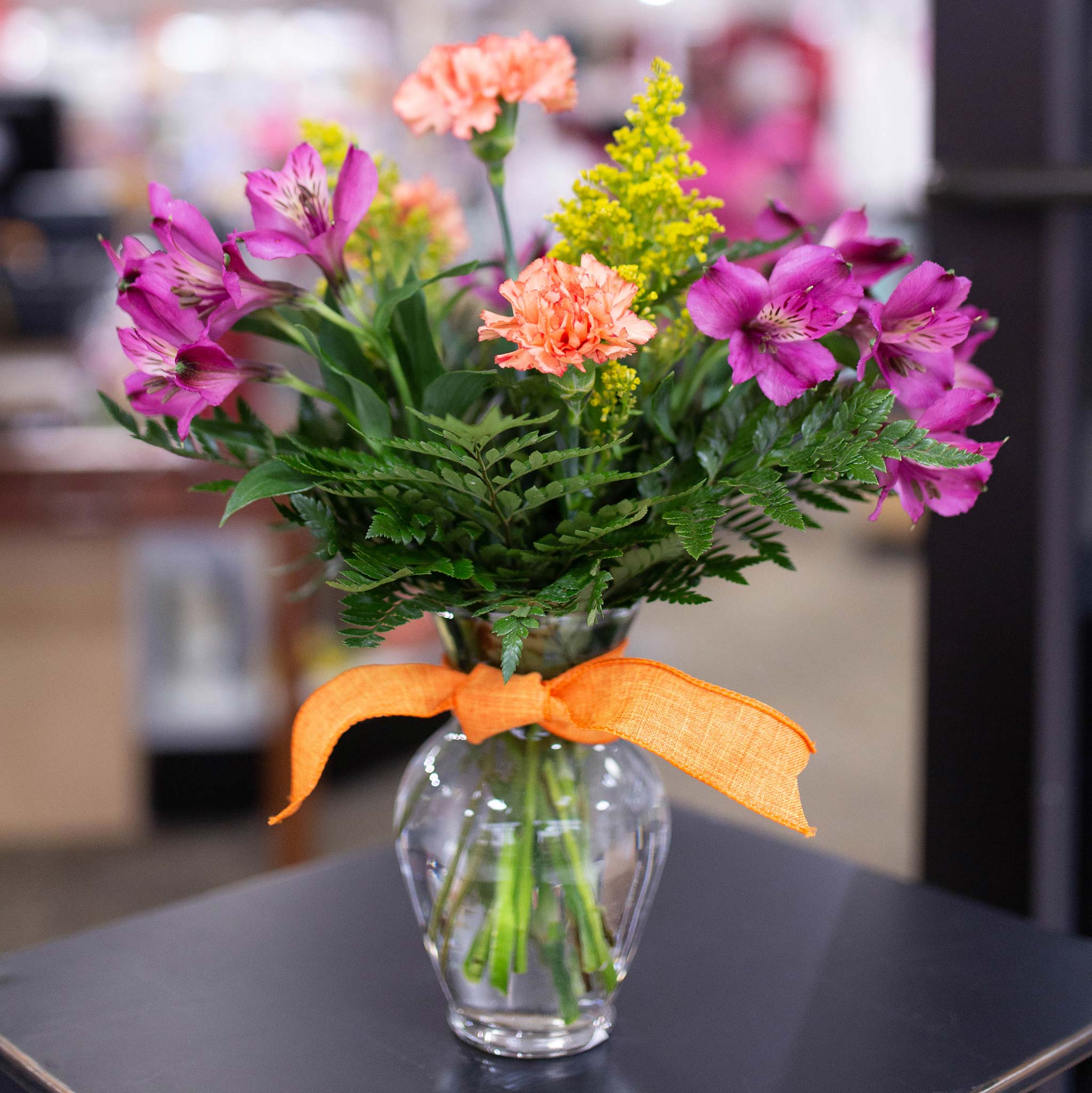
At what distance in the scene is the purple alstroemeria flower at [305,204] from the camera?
2.30ft

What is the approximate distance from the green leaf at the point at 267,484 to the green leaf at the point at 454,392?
0.08 m

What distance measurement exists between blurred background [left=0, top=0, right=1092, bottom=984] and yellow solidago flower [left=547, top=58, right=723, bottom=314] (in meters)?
0.16

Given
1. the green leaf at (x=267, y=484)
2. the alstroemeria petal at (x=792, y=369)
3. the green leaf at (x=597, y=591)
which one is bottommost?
the green leaf at (x=597, y=591)

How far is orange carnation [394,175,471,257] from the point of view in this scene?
87cm

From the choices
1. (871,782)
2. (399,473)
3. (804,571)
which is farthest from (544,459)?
(804,571)

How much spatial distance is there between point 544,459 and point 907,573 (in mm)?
4946

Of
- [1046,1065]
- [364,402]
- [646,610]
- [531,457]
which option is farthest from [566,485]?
[646,610]

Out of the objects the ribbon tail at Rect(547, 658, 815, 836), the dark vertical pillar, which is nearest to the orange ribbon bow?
the ribbon tail at Rect(547, 658, 815, 836)

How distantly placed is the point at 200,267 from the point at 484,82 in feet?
0.63

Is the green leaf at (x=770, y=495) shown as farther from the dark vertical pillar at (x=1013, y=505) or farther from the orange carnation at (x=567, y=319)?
the dark vertical pillar at (x=1013, y=505)

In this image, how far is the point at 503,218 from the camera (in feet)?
2.59

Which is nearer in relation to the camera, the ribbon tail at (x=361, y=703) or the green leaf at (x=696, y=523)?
the green leaf at (x=696, y=523)

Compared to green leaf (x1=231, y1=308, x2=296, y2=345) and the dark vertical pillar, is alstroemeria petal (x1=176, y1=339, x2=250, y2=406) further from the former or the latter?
the dark vertical pillar

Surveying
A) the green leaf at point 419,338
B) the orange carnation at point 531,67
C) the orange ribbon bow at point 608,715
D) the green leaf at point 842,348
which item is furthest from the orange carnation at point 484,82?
the orange ribbon bow at point 608,715
